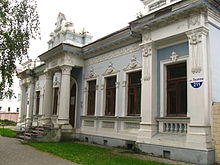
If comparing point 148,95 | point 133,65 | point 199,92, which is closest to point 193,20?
point 199,92

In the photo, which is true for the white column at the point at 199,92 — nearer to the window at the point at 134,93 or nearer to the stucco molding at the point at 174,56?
the stucco molding at the point at 174,56

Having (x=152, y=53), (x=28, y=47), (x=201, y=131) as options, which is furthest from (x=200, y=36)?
(x=28, y=47)

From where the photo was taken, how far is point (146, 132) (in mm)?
9352

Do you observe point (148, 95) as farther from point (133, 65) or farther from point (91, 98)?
point (91, 98)

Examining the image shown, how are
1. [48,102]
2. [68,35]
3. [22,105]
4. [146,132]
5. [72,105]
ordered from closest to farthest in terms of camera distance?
[146,132] < [68,35] < [72,105] < [48,102] < [22,105]

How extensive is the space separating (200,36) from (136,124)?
4693mm

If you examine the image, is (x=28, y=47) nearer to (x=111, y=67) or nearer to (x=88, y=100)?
(x=111, y=67)

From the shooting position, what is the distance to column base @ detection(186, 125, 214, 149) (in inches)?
297

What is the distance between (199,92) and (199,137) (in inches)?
57.7

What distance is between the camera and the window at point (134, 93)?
10961 millimetres

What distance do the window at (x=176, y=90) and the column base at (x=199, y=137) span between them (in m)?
0.97

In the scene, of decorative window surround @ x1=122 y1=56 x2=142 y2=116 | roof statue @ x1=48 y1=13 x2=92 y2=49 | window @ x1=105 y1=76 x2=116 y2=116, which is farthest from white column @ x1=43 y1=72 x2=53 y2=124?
decorative window surround @ x1=122 y1=56 x2=142 y2=116

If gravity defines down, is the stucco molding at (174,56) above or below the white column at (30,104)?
above

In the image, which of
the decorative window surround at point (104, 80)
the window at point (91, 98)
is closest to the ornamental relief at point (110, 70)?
the decorative window surround at point (104, 80)
